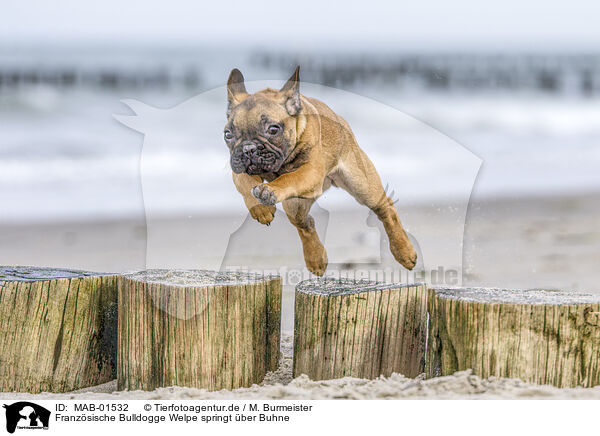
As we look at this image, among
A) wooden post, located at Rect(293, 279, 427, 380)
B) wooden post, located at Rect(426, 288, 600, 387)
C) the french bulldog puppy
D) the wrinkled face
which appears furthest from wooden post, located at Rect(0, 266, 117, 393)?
wooden post, located at Rect(426, 288, 600, 387)

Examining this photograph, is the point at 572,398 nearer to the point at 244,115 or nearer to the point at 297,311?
the point at 297,311

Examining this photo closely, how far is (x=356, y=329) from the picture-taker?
2.51 m

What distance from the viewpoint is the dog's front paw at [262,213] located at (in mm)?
2113

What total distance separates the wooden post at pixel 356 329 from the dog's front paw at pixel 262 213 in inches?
19.8

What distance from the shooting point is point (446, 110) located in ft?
8.23

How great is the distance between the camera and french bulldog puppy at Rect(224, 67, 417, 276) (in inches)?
74.3

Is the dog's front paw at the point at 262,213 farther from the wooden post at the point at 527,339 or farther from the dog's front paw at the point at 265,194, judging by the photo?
the wooden post at the point at 527,339

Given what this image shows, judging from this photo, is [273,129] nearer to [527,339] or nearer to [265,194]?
[265,194]

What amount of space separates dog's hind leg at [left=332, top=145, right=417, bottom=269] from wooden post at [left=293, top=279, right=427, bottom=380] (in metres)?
0.21

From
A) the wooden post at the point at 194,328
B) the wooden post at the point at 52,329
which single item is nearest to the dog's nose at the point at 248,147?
the wooden post at the point at 194,328

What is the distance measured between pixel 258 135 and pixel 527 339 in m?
1.28

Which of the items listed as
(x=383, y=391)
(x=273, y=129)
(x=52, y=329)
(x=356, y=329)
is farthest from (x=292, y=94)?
(x=52, y=329)
